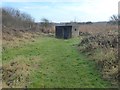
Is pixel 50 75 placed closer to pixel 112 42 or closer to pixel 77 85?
pixel 77 85

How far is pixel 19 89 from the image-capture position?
9.64 m

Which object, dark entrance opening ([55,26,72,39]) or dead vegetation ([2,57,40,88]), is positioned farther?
dark entrance opening ([55,26,72,39])

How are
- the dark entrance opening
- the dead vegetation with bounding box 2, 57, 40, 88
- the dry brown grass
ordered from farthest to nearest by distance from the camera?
the dark entrance opening, the dry brown grass, the dead vegetation with bounding box 2, 57, 40, 88

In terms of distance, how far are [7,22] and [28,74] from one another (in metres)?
40.6

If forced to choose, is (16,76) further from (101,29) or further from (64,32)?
(64,32)

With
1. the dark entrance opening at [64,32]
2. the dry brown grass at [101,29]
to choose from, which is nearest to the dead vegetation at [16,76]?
the dry brown grass at [101,29]

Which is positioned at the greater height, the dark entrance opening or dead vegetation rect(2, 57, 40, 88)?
the dark entrance opening

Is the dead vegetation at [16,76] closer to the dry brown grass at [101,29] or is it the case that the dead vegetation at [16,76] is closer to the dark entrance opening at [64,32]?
the dry brown grass at [101,29]

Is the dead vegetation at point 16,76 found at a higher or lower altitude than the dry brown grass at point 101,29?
lower

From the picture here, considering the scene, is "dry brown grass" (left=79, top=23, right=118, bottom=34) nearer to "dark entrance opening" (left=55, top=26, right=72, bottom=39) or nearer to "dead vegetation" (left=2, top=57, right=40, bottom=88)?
"dark entrance opening" (left=55, top=26, right=72, bottom=39)

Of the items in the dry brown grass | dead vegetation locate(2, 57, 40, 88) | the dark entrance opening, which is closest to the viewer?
dead vegetation locate(2, 57, 40, 88)

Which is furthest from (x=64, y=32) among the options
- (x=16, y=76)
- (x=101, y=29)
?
(x=16, y=76)

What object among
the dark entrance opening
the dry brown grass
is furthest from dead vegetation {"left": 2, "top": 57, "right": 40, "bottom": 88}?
the dark entrance opening

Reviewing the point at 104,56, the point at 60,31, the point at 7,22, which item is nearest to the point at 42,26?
the point at 7,22
